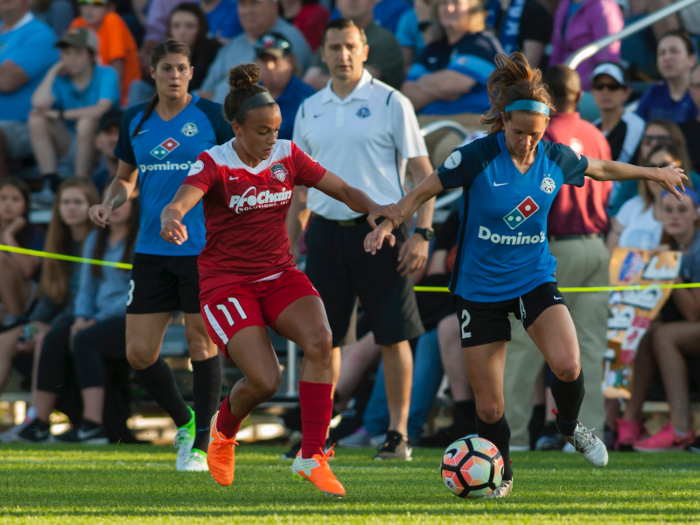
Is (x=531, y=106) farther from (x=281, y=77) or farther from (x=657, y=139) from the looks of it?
(x=281, y=77)

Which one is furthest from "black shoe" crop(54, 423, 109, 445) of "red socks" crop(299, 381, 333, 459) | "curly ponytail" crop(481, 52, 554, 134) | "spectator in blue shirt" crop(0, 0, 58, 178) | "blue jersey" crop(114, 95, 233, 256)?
"curly ponytail" crop(481, 52, 554, 134)

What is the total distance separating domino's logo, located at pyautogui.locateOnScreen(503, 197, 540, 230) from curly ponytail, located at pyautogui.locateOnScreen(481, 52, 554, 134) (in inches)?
17.9

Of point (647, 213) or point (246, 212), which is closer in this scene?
point (246, 212)

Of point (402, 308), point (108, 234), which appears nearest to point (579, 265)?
point (402, 308)

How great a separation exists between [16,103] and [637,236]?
23.5ft

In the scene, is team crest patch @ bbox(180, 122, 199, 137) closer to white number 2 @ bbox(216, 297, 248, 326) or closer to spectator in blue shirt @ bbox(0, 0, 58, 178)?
white number 2 @ bbox(216, 297, 248, 326)

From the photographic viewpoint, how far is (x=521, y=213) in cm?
495

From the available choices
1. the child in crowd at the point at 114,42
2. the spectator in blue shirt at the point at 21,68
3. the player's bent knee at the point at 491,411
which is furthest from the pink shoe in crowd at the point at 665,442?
the spectator in blue shirt at the point at 21,68

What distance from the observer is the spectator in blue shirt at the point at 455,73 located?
30.1ft

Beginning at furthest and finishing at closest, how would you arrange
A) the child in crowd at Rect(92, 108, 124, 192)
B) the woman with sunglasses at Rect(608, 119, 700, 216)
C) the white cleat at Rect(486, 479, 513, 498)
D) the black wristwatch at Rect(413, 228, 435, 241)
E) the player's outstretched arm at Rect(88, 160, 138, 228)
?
the child in crowd at Rect(92, 108, 124, 192)
the woman with sunglasses at Rect(608, 119, 700, 216)
the black wristwatch at Rect(413, 228, 435, 241)
the player's outstretched arm at Rect(88, 160, 138, 228)
the white cleat at Rect(486, 479, 513, 498)

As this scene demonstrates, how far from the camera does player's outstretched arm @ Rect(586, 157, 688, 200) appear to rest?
512cm

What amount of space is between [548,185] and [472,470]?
4.95ft

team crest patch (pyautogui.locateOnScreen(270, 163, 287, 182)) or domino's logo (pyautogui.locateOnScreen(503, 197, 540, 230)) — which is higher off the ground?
team crest patch (pyautogui.locateOnScreen(270, 163, 287, 182))

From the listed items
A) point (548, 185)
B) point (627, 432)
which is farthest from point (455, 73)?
point (548, 185)
